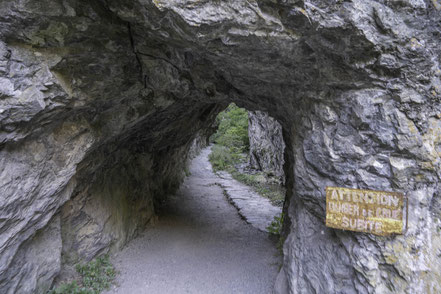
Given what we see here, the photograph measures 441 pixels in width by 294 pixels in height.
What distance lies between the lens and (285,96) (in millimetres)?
4512

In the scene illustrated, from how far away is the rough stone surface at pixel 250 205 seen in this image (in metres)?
9.26

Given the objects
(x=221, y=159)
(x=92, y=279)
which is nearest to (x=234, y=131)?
(x=221, y=159)

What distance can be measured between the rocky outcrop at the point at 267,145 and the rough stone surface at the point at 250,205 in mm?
2560

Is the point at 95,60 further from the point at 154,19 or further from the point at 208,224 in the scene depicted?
the point at 208,224

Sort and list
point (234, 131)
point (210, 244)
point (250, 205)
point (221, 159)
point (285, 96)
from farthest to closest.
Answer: point (234, 131) < point (221, 159) < point (250, 205) < point (210, 244) < point (285, 96)

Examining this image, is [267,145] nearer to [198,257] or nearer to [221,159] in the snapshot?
[221,159]

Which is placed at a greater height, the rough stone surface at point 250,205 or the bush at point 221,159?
the bush at point 221,159

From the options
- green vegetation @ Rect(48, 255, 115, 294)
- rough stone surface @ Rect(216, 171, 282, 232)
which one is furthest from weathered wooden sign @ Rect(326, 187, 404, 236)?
rough stone surface @ Rect(216, 171, 282, 232)

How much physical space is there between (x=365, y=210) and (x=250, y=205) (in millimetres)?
8022

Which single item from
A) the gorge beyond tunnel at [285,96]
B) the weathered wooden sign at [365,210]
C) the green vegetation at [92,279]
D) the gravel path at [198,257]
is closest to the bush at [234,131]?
the gravel path at [198,257]

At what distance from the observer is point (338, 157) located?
11.5 feet

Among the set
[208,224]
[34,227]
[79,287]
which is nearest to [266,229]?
[208,224]

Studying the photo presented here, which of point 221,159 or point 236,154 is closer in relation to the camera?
point 221,159

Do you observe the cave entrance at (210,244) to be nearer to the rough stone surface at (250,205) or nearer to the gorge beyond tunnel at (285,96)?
the rough stone surface at (250,205)
